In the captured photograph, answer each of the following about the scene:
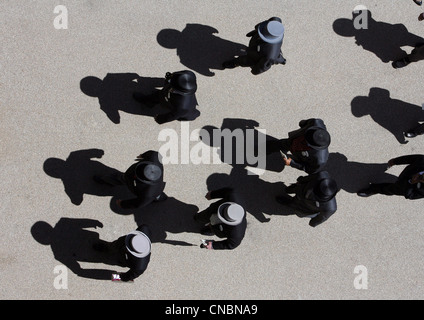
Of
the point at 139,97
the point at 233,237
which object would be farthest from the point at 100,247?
the point at 139,97

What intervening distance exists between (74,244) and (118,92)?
279 centimetres

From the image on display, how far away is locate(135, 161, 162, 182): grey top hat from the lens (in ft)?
20.1

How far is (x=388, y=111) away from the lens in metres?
8.67

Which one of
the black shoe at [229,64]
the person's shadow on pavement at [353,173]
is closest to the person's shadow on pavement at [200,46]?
the black shoe at [229,64]

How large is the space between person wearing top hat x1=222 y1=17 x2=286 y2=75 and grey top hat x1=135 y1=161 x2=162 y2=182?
2686 millimetres

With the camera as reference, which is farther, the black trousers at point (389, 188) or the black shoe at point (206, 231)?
the black shoe at point (206, 231)

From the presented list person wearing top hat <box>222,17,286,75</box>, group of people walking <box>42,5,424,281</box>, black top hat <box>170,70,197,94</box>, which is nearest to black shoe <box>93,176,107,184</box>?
group of people walking <box>42,5,424,281</box>

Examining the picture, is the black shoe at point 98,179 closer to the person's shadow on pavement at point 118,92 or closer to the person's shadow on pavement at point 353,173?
the person's shadow on pavement at point 118,92

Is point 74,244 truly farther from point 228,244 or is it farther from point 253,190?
point 253,190

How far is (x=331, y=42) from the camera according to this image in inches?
344

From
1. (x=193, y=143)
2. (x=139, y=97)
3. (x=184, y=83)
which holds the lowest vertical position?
(x=193, y=143)

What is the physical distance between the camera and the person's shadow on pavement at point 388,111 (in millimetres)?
8594

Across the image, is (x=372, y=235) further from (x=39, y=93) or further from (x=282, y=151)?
(x=39, y=93)

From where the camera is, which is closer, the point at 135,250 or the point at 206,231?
the point at 135,250
